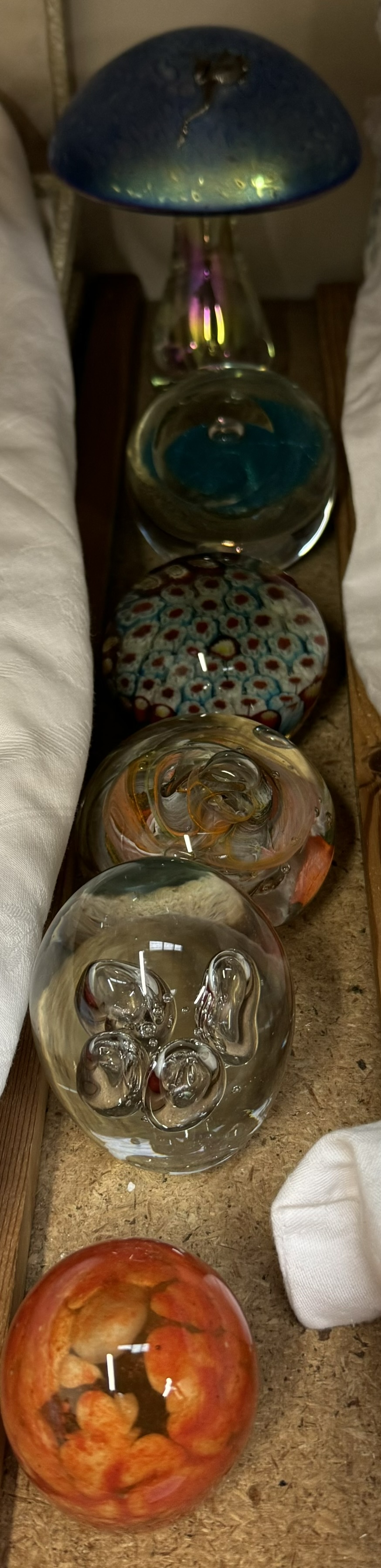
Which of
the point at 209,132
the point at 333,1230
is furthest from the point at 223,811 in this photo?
the point at 209,132

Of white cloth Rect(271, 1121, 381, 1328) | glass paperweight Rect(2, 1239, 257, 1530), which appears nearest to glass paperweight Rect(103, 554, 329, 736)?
white cloth Rect(271, 1121, 381, 1328)

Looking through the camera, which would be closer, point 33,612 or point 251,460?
point 33,612

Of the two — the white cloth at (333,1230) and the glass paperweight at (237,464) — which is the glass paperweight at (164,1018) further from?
the glass paperweight at (237,464)

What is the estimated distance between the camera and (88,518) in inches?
48.9

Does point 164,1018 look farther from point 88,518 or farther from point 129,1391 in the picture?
point 88,518

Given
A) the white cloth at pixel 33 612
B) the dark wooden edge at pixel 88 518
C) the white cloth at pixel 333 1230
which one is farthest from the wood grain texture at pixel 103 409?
the white cloth at pixel 333 1230

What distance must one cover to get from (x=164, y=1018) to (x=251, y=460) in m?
0.69

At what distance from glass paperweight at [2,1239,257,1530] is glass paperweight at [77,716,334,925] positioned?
0.29m

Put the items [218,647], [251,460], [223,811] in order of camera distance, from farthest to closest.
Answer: [251,460] → [218,647] → [223,811]

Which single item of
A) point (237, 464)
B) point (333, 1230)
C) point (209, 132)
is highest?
point (209, 132)

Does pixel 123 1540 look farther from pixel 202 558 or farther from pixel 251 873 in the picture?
pixel 202 558

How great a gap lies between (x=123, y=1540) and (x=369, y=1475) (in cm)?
12

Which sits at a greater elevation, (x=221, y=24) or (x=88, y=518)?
(x=221, y=24)

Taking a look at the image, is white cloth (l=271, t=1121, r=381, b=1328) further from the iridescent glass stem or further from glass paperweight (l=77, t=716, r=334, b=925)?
the iridescent glass stem
